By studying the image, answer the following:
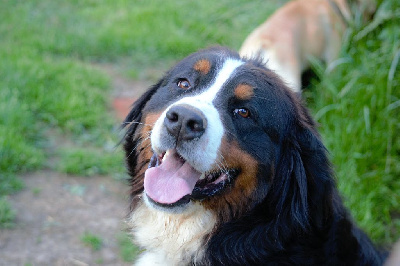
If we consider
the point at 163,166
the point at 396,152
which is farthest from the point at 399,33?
the point at 163,166

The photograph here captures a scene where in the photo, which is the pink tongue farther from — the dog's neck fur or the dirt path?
the dirt path

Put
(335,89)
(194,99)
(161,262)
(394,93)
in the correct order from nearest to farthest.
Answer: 1. (194,99)
2. (161,262)
3. (394,93)
4. (335,89)

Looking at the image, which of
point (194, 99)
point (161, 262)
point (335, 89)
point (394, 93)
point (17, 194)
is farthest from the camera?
point (335, 89)

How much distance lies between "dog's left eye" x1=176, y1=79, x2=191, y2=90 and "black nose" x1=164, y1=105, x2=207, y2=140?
0.42 metres

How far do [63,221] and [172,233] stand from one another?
5.11ft

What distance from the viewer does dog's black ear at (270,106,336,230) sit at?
114 inches

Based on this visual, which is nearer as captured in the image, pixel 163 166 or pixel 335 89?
pixel 163 166

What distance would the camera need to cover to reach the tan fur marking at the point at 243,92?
9.57ft

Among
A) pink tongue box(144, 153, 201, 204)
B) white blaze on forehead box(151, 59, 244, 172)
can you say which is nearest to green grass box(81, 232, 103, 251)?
pink tongue box(144, 153, 201, 204)

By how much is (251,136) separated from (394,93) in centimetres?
236

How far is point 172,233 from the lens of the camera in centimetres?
297

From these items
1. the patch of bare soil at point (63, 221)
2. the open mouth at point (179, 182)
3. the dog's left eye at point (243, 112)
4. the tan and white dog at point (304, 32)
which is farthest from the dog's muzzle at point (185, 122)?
the tan and white dog at point (304, 32)

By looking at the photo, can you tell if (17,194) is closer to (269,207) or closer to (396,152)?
(269,207)

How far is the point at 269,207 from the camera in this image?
2.93 metres
